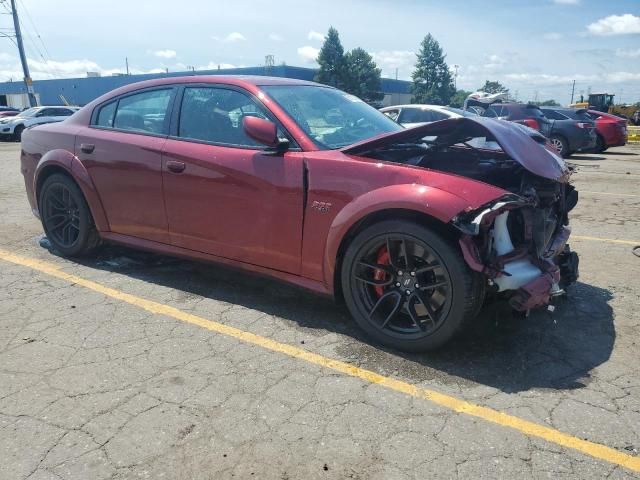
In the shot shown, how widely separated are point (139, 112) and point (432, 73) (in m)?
95.2

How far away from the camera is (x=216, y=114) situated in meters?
3.87

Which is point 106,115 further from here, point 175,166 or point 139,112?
point 175,166

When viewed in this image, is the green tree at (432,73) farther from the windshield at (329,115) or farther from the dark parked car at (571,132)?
the windshield at (329,115)

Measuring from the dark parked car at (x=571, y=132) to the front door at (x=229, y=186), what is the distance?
1326cm

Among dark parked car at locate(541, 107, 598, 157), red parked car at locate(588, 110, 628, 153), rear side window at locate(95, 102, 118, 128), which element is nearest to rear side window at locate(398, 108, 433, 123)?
dark parked car at locate(541, 107, 598, 157)

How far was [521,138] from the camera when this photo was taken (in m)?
3.26

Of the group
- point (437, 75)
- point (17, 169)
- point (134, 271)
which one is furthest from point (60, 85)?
point (134, 271)

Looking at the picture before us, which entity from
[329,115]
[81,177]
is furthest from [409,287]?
[81,177]

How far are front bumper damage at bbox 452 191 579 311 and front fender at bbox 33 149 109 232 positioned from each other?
123 inches

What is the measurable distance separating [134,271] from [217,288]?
3.02 feet

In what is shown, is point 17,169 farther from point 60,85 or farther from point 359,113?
point 60,85

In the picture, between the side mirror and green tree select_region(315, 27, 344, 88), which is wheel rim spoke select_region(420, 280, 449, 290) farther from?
green tree select_region(315, 27, 344, 88)

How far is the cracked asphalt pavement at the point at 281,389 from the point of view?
2.19m

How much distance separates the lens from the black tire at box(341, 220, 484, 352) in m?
2.84
